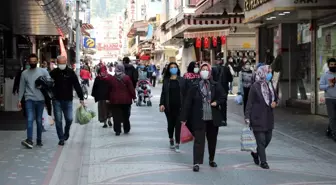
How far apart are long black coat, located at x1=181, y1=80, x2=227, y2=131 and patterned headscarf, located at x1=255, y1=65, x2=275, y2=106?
68cm

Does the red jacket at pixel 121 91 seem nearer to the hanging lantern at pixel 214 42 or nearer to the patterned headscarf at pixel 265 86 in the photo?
the patterned headscarf at pixel 265 86

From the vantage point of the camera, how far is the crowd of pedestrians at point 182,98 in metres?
9.30

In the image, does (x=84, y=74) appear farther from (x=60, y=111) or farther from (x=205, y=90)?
(x=205, y=90)

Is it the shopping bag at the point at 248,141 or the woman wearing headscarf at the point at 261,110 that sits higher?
the woman wearing headscarf at the point at 261,110

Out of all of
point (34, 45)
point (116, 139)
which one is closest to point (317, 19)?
point (116, 139)

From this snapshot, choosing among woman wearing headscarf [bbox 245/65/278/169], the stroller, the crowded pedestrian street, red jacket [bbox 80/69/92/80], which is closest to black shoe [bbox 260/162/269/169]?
woman wearing headscarf [bbox 245/65/278/169]

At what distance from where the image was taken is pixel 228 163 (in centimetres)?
1015

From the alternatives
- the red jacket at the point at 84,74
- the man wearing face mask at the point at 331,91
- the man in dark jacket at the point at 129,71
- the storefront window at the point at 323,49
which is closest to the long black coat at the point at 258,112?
the man wearing face mask at the point at 331,91

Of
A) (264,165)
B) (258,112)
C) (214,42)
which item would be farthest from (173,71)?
(214,42)

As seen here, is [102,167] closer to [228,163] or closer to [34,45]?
[228,163]

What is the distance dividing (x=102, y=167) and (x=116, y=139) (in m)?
3.69

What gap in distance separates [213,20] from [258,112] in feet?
57.5

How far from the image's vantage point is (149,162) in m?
10.2

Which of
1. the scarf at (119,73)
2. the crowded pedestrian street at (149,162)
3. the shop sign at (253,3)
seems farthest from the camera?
the shop sign at (253,3)
